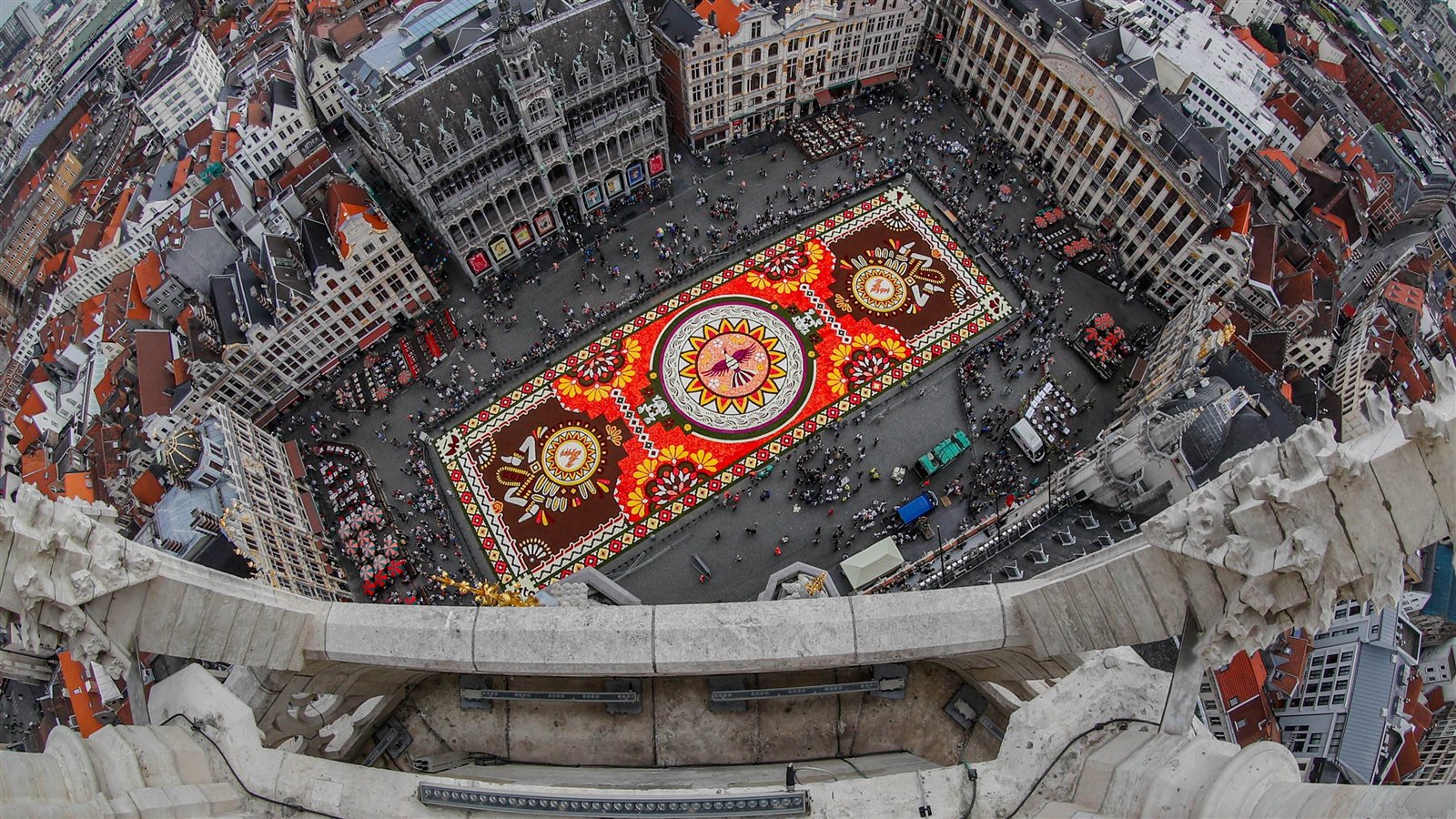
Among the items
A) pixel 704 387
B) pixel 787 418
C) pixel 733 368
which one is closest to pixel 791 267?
pixel 733 368

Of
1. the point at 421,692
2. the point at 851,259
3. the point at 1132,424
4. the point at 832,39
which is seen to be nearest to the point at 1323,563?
the point at 421,692

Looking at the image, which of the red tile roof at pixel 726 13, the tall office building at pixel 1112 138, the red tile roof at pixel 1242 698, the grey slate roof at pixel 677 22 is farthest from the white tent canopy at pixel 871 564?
the grey slate roof at pixel 677 22

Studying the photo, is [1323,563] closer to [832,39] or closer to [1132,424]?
[1132,424]

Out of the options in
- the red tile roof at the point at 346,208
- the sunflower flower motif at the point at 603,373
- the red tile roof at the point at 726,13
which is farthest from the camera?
the red tile roof at the point at 726,13

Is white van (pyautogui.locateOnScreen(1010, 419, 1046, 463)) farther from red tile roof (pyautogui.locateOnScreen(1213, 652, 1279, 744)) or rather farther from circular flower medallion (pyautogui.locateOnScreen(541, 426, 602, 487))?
circular flower medallion (pyautogui.locateOnScreen(541, 426, 602, 487))

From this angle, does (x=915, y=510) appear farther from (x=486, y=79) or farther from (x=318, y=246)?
(x=318, y=246)

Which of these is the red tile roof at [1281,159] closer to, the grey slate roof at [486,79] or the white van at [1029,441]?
→ the white van at [1029,441]
